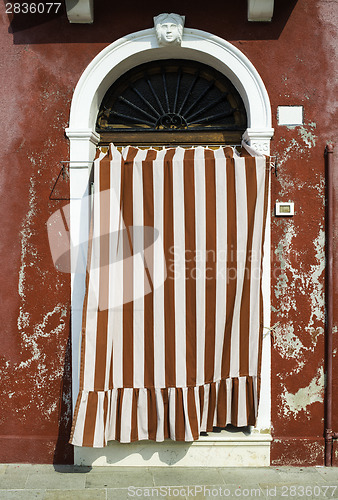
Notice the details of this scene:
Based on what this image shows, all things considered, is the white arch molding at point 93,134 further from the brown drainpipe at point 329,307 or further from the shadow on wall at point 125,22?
the brown drainpipe at point 329,307

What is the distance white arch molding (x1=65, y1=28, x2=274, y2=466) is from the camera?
16.0 feet

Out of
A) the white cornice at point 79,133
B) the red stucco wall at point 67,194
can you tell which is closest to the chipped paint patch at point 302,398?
the red stucco wall at point 67,194

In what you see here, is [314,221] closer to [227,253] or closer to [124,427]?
[227,253]

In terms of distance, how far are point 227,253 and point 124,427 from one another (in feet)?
6.24

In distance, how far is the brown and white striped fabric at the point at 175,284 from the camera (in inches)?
182

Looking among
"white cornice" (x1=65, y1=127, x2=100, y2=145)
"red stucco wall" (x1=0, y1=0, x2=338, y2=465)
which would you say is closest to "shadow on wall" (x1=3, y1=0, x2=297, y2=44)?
"red stucco wall" (x1=0, y1=0, x2=338, y2=465)

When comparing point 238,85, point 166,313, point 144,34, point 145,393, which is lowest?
point 145,393

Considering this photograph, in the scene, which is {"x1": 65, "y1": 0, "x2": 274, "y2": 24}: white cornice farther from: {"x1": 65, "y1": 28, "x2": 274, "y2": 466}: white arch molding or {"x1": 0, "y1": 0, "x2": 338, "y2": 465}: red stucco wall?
{"x1": 65, "y1": 28, "x2": 274, "y2": 466}: white arch molding

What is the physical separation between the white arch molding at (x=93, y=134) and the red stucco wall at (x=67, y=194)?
11cm

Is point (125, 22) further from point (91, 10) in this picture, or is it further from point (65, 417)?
point (65, 417)

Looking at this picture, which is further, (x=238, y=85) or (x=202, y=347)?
(x=238, y=85)

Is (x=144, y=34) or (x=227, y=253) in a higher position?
(x=144, y=34)

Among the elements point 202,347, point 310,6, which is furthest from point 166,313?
point 310,6

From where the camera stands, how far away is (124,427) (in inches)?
183
